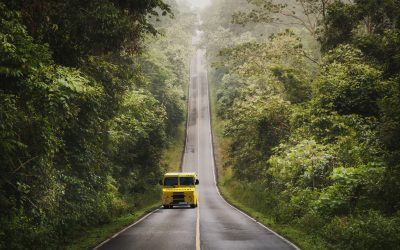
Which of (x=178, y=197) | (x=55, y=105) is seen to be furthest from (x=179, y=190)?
(x=55, y=105)

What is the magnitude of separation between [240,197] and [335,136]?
20348mm

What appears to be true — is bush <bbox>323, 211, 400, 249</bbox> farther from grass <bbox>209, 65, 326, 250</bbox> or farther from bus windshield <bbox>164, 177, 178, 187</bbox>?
bus windshield <bbox>164, 177, 178, 187</bbox>

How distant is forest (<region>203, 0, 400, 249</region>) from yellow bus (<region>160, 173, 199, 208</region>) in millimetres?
4725

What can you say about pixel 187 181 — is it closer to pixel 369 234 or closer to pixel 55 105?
pixel 369 234

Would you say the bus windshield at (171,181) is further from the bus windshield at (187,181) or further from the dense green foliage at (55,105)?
the dense green foliage at (55,105)

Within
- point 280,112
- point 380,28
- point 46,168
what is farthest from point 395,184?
point 380,28

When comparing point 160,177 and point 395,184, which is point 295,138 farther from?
point 160,177

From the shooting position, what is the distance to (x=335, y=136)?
21.3 metres

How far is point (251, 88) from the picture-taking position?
37.3 m

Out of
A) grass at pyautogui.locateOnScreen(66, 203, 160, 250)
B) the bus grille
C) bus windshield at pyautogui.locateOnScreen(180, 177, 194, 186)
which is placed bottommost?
grass at pyautogui.locateOnScreen(66, 203, 160, 250)

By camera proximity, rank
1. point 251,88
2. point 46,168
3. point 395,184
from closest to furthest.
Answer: point 46,168 < point 395,184 < point 251,88

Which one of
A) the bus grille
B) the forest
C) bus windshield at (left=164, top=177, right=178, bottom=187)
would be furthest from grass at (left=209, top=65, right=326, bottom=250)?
bus windshield at (left=164, top=177, right=178, bottom=187)

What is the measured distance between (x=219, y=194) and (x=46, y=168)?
3969 centimetres

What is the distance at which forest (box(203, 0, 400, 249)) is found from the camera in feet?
45.5
